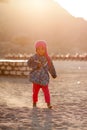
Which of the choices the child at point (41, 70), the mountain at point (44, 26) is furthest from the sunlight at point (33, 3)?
the child at point (41, 70)

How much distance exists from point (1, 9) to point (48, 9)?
20041mm

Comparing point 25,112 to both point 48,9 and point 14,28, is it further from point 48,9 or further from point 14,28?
point 48,9

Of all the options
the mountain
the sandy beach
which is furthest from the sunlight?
the sandy beach

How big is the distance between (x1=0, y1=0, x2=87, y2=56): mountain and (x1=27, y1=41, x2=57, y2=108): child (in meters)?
106

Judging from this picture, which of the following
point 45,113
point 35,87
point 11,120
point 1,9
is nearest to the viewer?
point 11,120

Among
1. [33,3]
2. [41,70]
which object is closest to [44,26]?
[33,3]

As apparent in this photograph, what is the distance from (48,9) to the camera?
162 metres

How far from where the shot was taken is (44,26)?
140 metres

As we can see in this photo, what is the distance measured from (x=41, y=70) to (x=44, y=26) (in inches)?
5160

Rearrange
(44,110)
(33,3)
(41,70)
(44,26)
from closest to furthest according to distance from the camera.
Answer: (44,110)
(41,70)
(33,3)
(44,26)

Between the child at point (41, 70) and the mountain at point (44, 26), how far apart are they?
106194 mm

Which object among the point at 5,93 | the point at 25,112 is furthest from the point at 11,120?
the point at 5,93

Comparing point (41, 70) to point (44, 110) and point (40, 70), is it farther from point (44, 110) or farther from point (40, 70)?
point (44, 110)

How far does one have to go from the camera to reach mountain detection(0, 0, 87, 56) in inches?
5027
